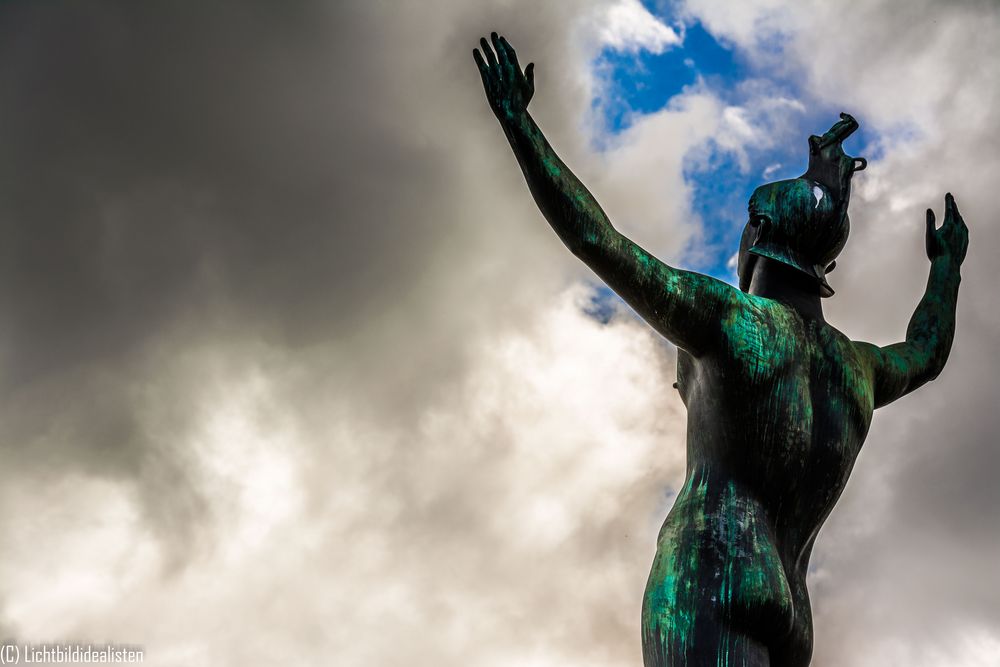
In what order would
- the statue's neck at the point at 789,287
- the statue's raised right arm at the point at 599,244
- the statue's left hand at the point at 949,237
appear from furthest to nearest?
1. the statue's left hand at the point at 949,237
2. the statue's neck at the point at 789,287
3. the statue's raised right arm at the point at 599,244

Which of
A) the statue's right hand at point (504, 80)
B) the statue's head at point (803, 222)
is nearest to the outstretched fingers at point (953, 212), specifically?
the statue's head at point (803, 222)

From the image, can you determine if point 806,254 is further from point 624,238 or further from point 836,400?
point 624,238

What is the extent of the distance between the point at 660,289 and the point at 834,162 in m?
2.03

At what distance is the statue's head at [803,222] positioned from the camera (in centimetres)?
745

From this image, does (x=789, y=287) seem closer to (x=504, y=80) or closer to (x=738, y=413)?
(x=738, y=413)

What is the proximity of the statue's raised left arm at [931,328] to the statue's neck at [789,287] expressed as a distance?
54 cm

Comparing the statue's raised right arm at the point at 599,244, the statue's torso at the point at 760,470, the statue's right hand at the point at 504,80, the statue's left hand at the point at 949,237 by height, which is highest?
the statue's left hand at the point at 949,237

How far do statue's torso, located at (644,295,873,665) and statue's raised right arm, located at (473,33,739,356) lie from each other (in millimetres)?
195

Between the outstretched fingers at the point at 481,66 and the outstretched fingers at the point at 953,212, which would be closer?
the outstretched fingers at the point at 481,66

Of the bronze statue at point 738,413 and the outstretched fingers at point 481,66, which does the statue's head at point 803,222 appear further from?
the outstretched fingers at point 481,66

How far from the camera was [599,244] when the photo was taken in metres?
6.51

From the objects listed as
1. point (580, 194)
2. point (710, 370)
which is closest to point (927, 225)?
point (710, 370)

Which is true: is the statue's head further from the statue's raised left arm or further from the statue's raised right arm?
the statue's raised right arm

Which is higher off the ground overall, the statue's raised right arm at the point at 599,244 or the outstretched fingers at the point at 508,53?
the outstretched fingers at the point at 508,53
